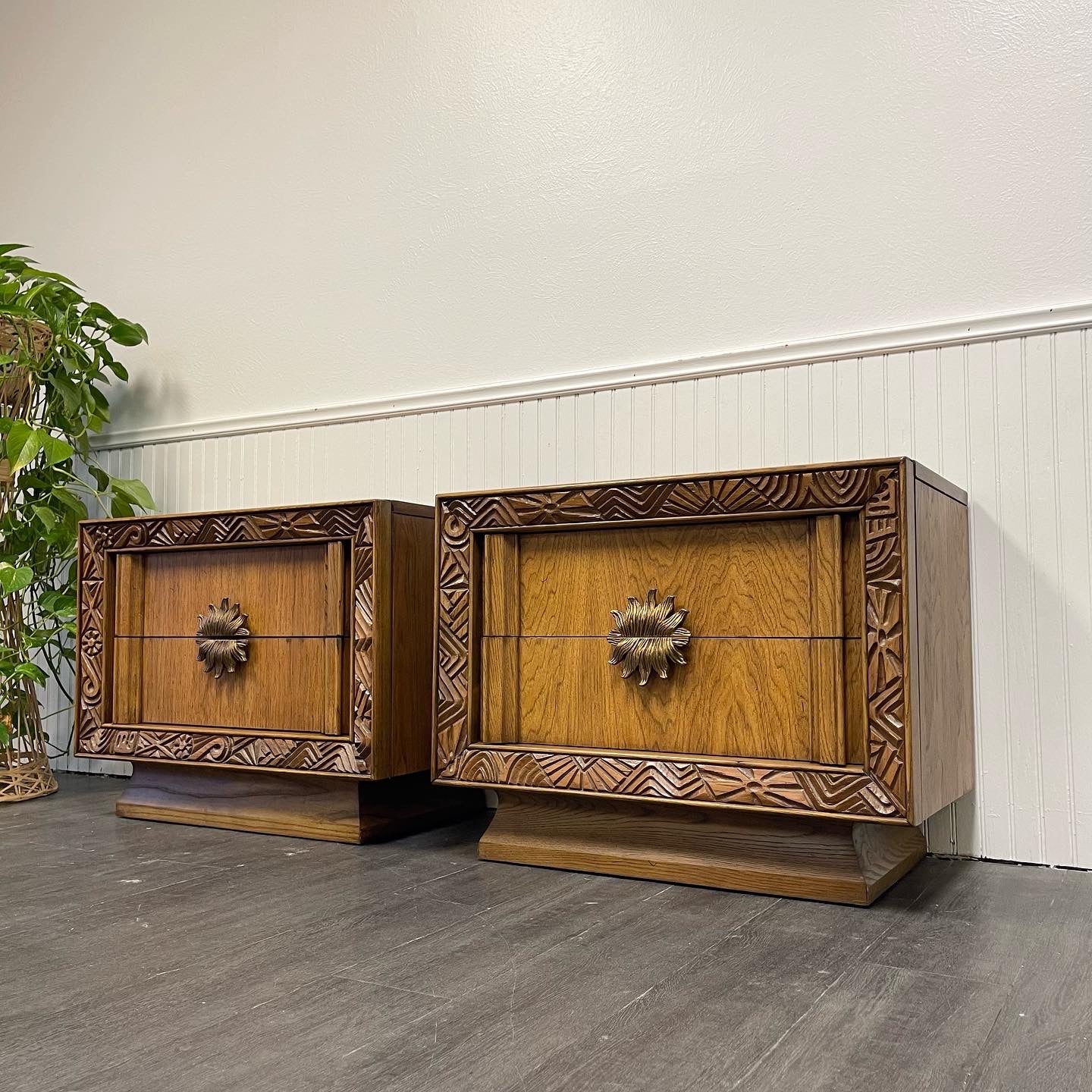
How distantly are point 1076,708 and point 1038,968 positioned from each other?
0.61m

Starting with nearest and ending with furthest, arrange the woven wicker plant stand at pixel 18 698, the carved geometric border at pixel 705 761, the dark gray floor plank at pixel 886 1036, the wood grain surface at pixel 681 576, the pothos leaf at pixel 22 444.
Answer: the dark gray floor plank at pixel 886 1036, the carved geometric border at pixel 705 761, the wood grain surface at pixel 681 576, the pothos leaf at pixel 22 444, the woven wicker plant stand at pixel 18 698

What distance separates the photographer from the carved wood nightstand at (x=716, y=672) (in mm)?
1302

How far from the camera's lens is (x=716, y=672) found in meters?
1.41

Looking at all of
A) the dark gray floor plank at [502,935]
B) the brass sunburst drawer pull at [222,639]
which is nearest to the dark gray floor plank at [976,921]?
the dark gray floor plank at [502,935]

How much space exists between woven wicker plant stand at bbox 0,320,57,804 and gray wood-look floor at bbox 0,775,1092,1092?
69 cm

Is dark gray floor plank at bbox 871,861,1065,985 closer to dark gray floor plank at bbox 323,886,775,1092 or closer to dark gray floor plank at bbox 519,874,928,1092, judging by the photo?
dark gray floor plank at bbox 519,874,928,1092

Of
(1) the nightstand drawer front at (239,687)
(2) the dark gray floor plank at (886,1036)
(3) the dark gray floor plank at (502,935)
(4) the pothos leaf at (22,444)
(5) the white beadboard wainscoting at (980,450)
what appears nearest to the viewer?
(2) the dark gray floor plank at (886,1036)

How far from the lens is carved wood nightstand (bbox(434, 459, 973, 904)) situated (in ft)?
4.27

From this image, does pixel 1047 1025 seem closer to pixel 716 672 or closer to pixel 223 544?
pixel 716 672

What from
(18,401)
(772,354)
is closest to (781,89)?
(772,354)

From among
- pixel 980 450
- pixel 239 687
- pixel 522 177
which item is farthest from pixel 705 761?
pixel 522 177

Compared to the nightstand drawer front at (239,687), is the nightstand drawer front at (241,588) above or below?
above

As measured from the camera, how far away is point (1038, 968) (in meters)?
1.06

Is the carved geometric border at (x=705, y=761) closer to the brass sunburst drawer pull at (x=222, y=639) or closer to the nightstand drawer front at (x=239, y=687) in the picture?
the nightstand drawer front at (x=239, y=687)
